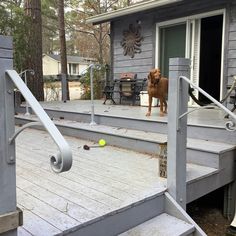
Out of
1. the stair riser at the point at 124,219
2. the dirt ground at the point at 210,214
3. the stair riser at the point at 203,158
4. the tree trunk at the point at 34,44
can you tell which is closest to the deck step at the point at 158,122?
the stair riser at the point at 203,158

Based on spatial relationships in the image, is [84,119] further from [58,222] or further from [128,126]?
[58,222]

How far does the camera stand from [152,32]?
6.57 metres

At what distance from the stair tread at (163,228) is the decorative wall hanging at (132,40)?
16.2ft

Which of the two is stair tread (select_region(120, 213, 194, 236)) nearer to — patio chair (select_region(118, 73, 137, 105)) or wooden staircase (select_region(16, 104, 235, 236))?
wooden staircase (select_region(16, 104, 235, 236))

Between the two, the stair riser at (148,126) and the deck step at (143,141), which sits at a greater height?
the stair riser at (148,126)

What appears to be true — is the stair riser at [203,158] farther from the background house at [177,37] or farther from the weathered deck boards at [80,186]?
the background house at [177,37]

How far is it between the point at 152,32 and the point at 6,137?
18.5 ft

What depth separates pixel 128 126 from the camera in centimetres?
454

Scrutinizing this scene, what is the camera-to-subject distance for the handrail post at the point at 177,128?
8.00ft

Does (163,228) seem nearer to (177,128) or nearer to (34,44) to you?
(177,128)

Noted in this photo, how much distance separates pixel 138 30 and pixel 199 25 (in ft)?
4.96

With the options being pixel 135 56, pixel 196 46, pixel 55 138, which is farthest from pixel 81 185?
pixel 135 56

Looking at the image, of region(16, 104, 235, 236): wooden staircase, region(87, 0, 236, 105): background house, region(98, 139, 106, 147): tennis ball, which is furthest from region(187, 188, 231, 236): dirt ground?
region(87, 0, 236, 105): background house

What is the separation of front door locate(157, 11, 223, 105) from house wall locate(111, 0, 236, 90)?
173mm
